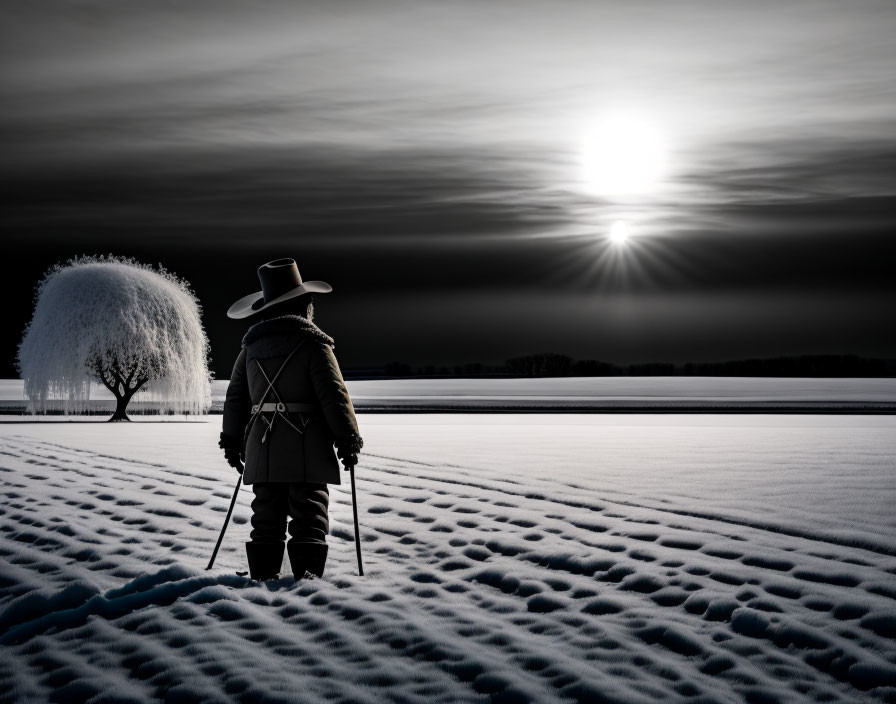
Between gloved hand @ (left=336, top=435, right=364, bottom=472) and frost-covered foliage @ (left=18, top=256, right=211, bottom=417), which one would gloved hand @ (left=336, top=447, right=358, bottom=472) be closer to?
gloved hand @ (left=336, top=435, right=364, bottom=472)

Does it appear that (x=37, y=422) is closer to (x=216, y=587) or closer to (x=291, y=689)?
(x=216, y=587)

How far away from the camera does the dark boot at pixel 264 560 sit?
6.94m

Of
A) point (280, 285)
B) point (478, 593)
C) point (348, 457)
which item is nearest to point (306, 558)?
point (348, 457)

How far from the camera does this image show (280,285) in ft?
24.1

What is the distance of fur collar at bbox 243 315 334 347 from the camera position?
23.5 ft

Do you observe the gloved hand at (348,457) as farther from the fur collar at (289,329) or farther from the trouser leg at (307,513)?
the fur collar at (289,329)

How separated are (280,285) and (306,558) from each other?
1.95 meters

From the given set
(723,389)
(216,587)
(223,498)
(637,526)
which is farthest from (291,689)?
(723,389)

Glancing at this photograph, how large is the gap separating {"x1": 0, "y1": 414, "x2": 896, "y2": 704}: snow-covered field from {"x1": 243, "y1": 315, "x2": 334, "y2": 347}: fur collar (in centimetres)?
166

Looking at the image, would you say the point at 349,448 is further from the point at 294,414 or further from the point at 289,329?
the point at 289,329

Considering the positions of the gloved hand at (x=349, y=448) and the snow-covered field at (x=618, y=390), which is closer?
the gloved hand at (x=349, y=448)

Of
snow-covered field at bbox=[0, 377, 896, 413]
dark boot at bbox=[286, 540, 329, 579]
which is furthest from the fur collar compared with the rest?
snow-covered field at bbox=[0, 377, 896, 413]

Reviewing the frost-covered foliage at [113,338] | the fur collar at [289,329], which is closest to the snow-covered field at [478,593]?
the fur collar at [289,329]

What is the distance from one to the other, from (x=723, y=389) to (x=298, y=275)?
52.4 meters
